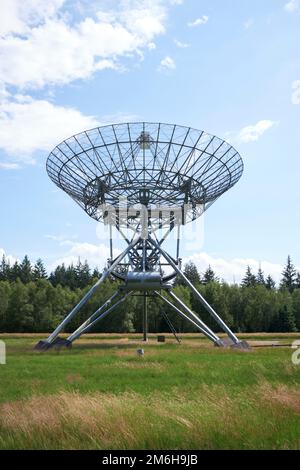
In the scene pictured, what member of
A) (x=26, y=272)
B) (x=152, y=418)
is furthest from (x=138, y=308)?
(x=152, y=418)

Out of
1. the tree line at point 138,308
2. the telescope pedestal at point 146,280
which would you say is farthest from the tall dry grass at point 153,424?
the tree line at point 138,308

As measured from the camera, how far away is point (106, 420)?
9.62 meters

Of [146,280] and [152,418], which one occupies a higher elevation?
[146,280]

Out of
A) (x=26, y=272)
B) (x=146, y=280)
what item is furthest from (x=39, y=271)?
(x=146, y=280)

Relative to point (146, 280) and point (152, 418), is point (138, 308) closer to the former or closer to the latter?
point (146, 280)

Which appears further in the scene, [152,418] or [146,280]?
[146,280]

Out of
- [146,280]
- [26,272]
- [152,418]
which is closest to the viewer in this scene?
[152,418]

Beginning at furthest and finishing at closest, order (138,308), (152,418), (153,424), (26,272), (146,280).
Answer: (26,272)
(138,308)
(146,280)
(152,418)
(153,424)

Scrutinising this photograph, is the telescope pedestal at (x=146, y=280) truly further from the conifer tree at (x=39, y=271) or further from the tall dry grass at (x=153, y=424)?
the conifer tree at (x=39, y=271)

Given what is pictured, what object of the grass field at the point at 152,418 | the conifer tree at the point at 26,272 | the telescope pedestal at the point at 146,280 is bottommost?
the grass field at the point at 152,418

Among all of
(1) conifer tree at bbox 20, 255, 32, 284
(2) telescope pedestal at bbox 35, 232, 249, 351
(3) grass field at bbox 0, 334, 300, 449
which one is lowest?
(3) grass field at bbox 0, 334, 300, 449

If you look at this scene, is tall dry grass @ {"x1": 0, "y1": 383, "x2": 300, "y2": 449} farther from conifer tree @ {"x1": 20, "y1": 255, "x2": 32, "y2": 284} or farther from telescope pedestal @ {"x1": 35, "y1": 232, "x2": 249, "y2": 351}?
conifer tree @ {"x1": 20, "y1": 255, "x2": 32, "y2": 284}

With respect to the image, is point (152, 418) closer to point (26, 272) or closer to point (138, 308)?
point (138, 308)

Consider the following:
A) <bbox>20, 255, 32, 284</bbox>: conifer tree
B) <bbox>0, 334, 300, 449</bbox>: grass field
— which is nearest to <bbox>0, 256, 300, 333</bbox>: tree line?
<bbox>20, 255, 32, 284</bbox>: conifer tree
